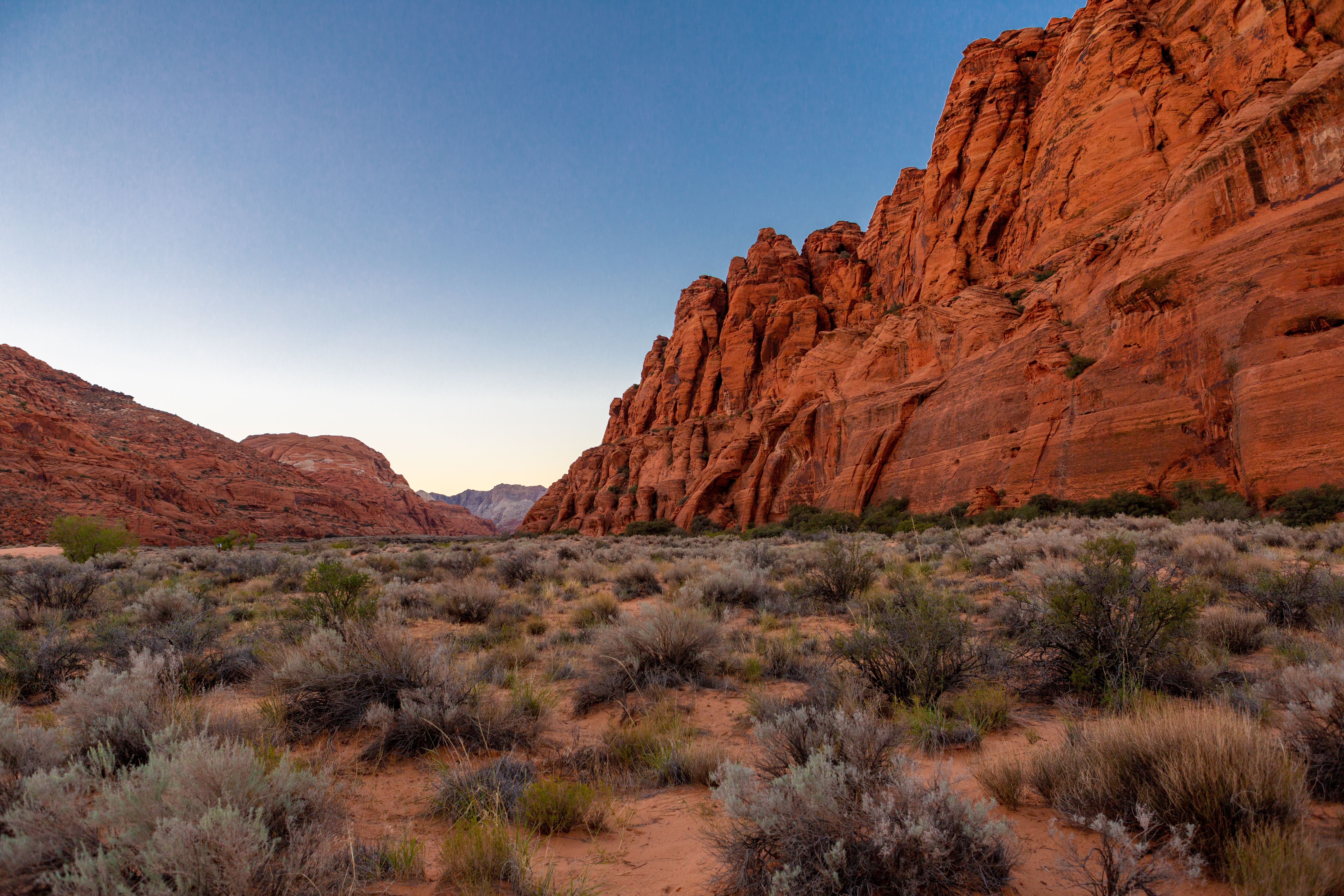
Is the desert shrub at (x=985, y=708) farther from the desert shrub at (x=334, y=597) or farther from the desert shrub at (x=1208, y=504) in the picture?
the desert shrub at (x=1208, y=504)

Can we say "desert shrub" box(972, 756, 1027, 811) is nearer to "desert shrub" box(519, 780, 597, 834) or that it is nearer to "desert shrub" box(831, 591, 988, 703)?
"desert shrub" box(831, 591, 988, 703)

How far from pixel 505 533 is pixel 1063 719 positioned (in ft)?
287

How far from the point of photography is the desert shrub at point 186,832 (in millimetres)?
1650

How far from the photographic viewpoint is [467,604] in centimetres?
748

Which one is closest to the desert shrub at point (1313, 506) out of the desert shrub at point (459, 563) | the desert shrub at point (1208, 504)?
the desert shrub at point (1208, 504)

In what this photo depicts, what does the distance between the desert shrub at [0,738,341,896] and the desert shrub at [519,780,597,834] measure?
81 cm

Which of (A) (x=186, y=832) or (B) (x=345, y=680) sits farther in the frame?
(B) (x=345, y=680)

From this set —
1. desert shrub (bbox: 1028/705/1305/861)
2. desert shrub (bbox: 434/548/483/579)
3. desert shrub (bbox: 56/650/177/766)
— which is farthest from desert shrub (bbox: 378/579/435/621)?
desert shrub (bbox: 1028/705/1305/861)

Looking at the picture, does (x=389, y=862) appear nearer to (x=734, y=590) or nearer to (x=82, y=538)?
(x=734, y=590)

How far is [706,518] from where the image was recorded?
48.2 metres

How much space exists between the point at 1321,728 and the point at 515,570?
10634 millimetres

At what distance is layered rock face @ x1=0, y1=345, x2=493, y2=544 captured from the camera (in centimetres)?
4556

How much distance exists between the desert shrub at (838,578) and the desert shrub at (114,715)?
680 cm

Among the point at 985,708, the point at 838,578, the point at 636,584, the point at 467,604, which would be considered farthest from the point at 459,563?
the point at 985,708
